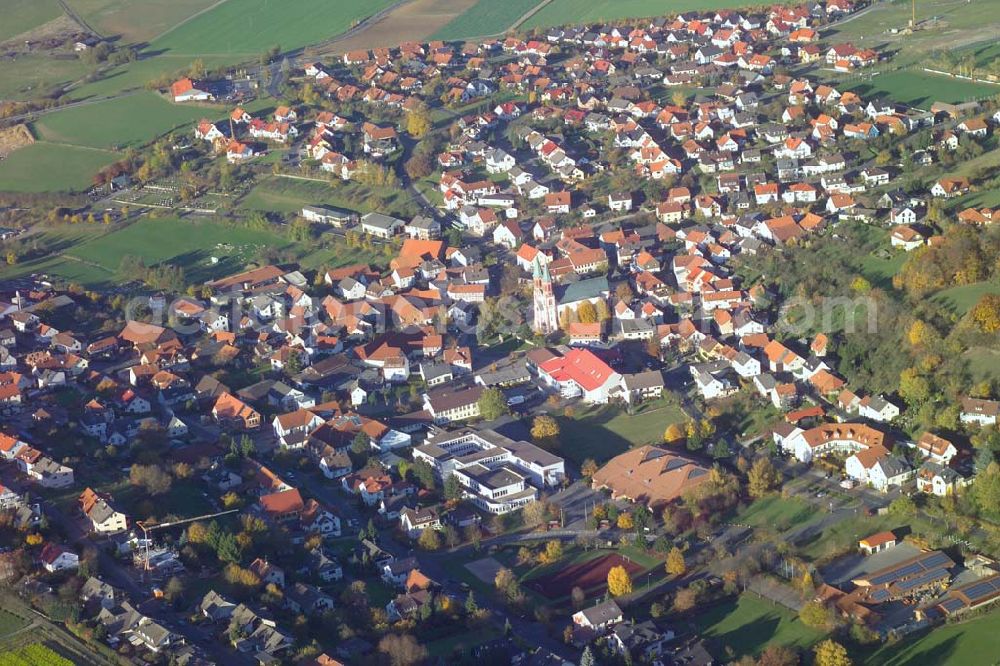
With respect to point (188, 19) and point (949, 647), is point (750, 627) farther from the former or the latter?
point (188, 19)

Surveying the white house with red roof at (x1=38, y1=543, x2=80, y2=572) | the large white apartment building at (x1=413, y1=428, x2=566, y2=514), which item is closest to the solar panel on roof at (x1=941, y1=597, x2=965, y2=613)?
the large white apartment building at (x1=413, y1=428, x2=566, y2=514)

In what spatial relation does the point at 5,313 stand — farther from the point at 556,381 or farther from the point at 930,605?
the point at 930,605

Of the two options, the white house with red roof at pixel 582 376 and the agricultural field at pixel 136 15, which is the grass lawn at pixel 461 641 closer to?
the white house with red roof at pixel 582 376

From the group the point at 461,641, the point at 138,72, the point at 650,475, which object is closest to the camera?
the point at 461,641

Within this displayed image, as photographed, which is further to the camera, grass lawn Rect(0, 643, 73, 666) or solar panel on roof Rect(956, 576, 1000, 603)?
solar panel on roof Rect(956, 576, 1000, 603)

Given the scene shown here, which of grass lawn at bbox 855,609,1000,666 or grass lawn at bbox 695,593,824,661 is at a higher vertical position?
grass lawn at bbox 695,593,824,661

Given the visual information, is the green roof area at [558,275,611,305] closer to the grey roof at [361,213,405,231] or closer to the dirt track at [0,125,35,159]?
the grey roof at [361,213,405,231]

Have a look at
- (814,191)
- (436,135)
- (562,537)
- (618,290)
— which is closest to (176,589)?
(562,537)

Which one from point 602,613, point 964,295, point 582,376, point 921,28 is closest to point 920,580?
point 602,613
